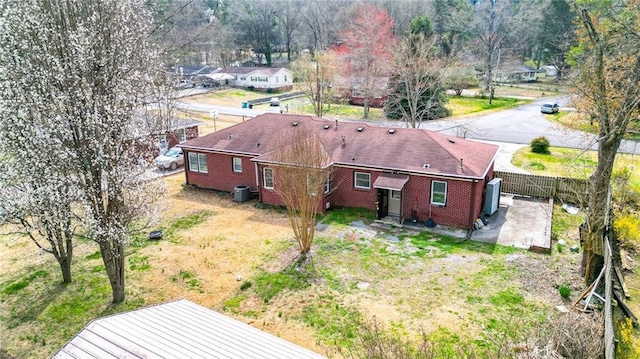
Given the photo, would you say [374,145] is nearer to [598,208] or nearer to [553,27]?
[598,208]

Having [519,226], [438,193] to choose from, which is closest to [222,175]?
[438,193]

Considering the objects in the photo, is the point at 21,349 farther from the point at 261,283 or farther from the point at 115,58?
the point at 115,58

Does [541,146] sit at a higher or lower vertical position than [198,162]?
lower

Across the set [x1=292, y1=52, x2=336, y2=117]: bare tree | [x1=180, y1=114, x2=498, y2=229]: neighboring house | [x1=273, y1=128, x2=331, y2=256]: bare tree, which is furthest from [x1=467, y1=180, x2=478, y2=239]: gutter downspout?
[x1=292, y1=52, x2=336, y2=117]: bare tree

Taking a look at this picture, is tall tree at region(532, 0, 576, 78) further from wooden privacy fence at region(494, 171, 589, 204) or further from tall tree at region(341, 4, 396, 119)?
wooden privacy fence at region(494, 171, 589, 204)

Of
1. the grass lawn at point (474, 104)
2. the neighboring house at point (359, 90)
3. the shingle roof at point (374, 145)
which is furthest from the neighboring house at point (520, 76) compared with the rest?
the shingle roof at point (374, 145)

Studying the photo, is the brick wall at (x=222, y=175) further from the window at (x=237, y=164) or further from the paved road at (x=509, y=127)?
the paved road at (x=509, y=127)
